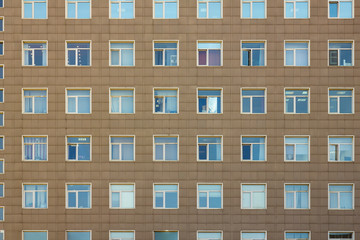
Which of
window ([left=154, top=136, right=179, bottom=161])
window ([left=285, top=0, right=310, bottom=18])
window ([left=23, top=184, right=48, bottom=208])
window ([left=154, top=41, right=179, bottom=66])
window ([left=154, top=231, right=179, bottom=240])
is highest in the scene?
window ([left=285, top=0, right=310, bottom=18])

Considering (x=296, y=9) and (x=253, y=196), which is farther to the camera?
(x=296, y=9)

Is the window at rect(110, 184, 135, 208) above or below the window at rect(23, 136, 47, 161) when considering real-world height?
below

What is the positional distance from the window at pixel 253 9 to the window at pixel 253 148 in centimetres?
703

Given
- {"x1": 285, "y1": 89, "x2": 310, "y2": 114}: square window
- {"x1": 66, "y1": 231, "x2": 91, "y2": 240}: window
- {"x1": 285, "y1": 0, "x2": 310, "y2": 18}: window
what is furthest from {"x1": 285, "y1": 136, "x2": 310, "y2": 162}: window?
{"x1": 66, "y1": 231, "x2": 91, "y2": 240}: window

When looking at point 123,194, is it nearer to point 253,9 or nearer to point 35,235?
point 35,235

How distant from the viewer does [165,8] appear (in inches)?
727

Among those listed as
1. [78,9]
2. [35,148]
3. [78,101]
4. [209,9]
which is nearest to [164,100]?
[78,101]

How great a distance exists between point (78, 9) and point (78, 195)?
10699 millimetres

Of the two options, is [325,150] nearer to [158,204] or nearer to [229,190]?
[229,190]

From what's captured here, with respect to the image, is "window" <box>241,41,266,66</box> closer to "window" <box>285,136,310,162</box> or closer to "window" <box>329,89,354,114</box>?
"window" <box>329,89,354,114</box>

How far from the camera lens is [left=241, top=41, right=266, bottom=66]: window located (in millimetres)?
18359

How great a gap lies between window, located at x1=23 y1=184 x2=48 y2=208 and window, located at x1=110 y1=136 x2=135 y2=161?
14.2ft

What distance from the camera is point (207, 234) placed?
18.0 m

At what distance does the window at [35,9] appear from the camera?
1842 cm
